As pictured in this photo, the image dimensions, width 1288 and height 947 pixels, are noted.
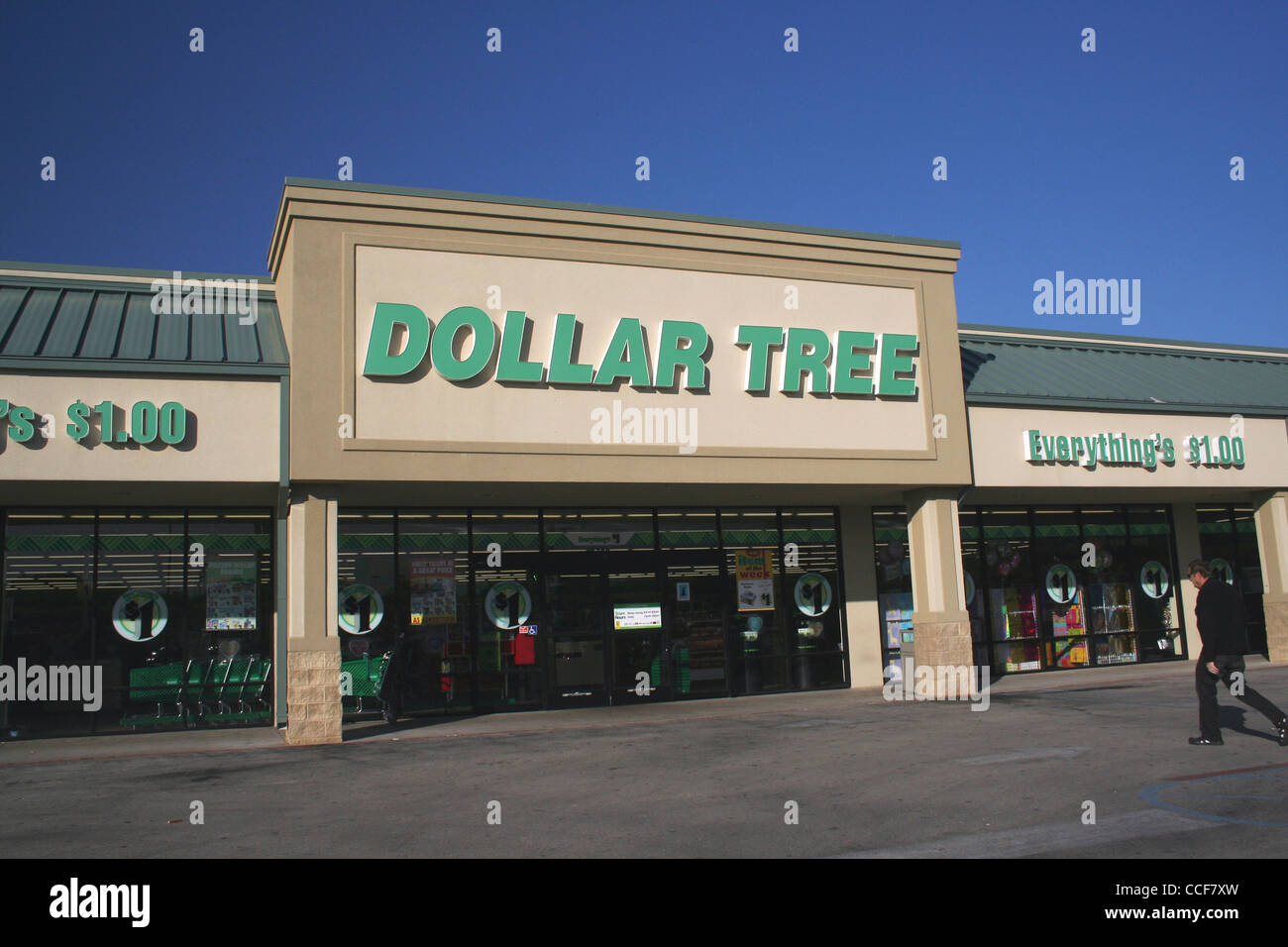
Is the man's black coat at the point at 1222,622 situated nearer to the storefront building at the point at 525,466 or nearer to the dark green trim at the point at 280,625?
the storefront building at the point at 525,466

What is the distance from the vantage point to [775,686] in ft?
63.2

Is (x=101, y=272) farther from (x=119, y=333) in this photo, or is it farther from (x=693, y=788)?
(x=693, y=788)

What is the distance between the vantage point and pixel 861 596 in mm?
20016

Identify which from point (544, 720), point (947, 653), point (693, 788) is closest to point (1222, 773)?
point (693, 788)

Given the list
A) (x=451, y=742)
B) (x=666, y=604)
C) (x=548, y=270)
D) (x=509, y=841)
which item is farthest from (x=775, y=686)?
(x=509, y=841)

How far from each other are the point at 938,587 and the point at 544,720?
22.9 ft

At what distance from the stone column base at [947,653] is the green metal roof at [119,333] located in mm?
11130

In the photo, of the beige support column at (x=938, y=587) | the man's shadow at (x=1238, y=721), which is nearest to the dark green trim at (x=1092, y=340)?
the beige support column at (x=938, y=587)

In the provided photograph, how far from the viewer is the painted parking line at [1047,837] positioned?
22.9 ft

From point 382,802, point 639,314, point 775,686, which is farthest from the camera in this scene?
point 775,686

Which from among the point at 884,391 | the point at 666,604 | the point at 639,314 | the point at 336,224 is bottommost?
the point at 666,604
